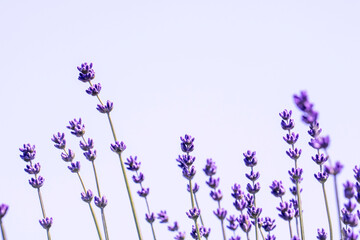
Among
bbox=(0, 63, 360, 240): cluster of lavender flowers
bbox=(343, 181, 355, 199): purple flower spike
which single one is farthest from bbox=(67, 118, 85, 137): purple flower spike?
bbox=(343, 181, 355, 199): purple flower spike

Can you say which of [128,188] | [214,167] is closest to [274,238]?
[214,167]

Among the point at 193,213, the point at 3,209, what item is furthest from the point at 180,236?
the point at 3,209

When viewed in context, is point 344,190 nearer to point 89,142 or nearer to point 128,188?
point 128,188

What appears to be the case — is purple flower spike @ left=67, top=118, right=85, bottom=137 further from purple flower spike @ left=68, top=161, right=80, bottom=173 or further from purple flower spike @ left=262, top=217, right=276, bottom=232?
purple flower spike @ left=262, top=217, right=276, bottom=232

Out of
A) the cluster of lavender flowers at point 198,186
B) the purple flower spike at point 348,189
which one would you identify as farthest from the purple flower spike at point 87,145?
the purple flower spike at point 348,189

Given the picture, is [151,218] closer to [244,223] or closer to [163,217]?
[163,217]

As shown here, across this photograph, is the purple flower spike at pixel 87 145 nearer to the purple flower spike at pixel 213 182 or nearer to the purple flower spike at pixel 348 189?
the purple flower spike at pixel 213 182
